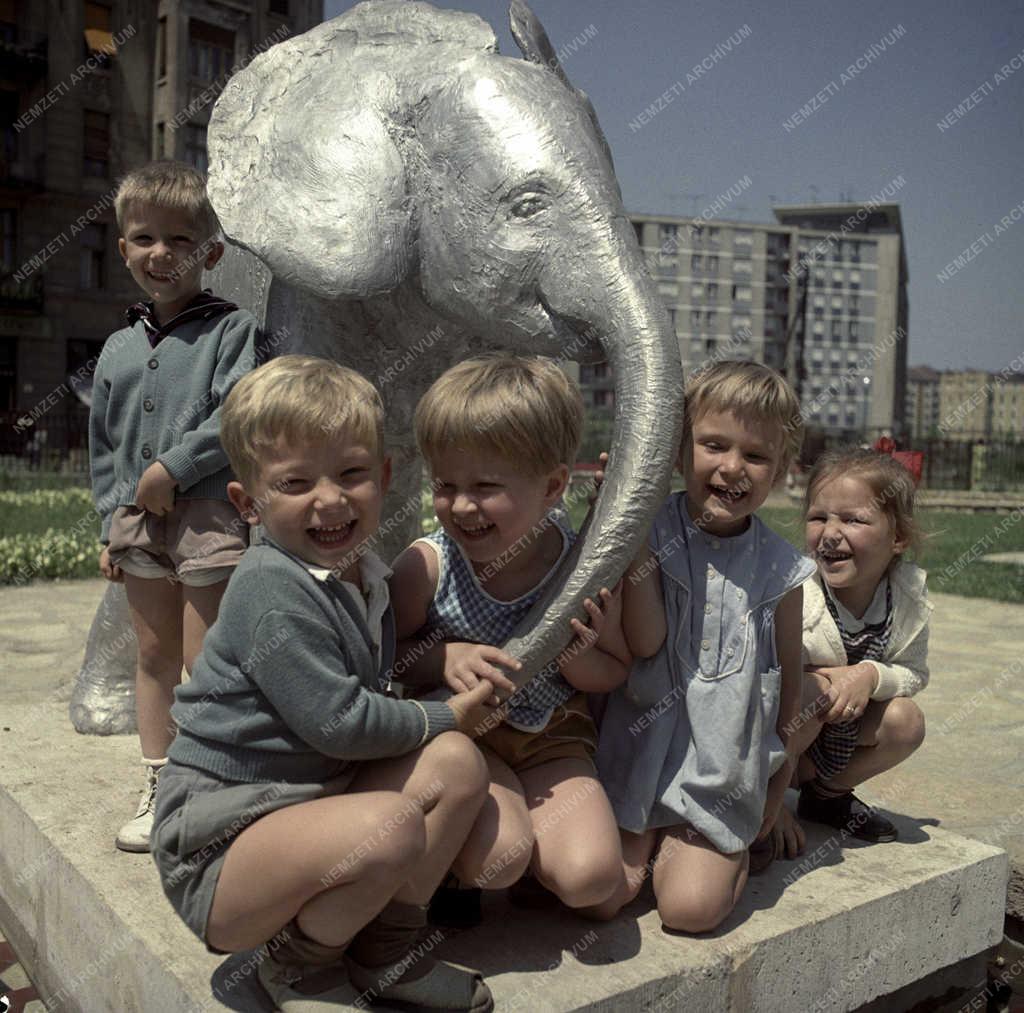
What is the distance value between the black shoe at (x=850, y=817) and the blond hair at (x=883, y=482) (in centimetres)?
55

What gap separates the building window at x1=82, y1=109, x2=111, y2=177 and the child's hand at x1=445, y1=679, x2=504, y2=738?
2395 centimetres

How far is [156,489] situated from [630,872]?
109 cm

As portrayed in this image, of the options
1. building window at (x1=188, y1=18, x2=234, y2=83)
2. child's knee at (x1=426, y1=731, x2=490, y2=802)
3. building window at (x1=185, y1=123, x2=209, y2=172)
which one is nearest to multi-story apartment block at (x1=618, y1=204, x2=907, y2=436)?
building window at (x1=185, y1=123, x2=209, y2=172)

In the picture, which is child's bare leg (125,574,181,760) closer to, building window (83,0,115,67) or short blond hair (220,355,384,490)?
short blond hair (220,355,384,490)

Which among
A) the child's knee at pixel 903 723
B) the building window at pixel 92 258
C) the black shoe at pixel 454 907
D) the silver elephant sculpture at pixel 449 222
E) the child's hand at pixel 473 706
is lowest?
the black shoe at pixel 454 907

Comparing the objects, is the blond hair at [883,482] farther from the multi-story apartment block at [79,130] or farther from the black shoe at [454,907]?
the multi-story apartment block at [79,130]

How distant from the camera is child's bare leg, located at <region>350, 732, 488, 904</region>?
1509 mm

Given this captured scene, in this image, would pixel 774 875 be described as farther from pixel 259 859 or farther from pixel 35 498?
pixel 35 498

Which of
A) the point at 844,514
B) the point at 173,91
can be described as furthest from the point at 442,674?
the point at 173,91

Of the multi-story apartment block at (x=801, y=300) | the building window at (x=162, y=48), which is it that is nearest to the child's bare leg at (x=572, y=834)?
the building window at (x=162, y=48)

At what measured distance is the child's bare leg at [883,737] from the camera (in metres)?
2.23

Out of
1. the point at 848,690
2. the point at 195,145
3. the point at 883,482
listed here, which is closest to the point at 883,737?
the point at 848,690

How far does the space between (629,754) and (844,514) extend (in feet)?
2.12

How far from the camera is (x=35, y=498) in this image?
10.8m
